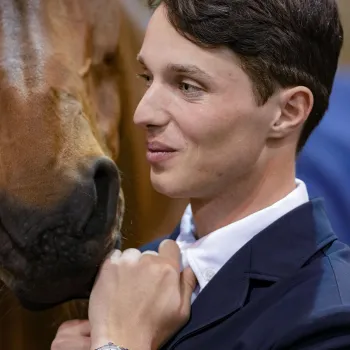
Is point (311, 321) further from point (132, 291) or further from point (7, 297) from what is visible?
point (7, 297)

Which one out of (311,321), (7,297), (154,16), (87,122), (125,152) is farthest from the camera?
(125,152)

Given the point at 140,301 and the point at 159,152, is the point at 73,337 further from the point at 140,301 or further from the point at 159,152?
the point at 159,152

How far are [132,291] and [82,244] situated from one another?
0.36 ft

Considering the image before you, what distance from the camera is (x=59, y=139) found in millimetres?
828

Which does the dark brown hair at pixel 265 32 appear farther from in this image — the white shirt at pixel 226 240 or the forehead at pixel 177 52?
the white shirt at pixel 226 240

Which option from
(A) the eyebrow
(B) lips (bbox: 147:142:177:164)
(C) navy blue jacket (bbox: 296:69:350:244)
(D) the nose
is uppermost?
(A) the eyebrow

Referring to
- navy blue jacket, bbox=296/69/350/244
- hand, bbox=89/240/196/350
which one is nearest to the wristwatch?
hand, bbox=89/240/196/350

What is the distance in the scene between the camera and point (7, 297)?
3.42ft

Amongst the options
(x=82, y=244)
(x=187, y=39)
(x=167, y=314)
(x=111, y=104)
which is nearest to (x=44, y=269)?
(x=82, y=244)

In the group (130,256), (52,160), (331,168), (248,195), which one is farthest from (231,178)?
(331,168)

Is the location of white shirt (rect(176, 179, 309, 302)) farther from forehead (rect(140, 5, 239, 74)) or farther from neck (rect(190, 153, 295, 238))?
forehead (rect(140, 5, 239, 74))

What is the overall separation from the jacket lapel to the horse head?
15 centimetres

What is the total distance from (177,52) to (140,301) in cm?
25

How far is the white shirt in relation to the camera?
688 millimetres
